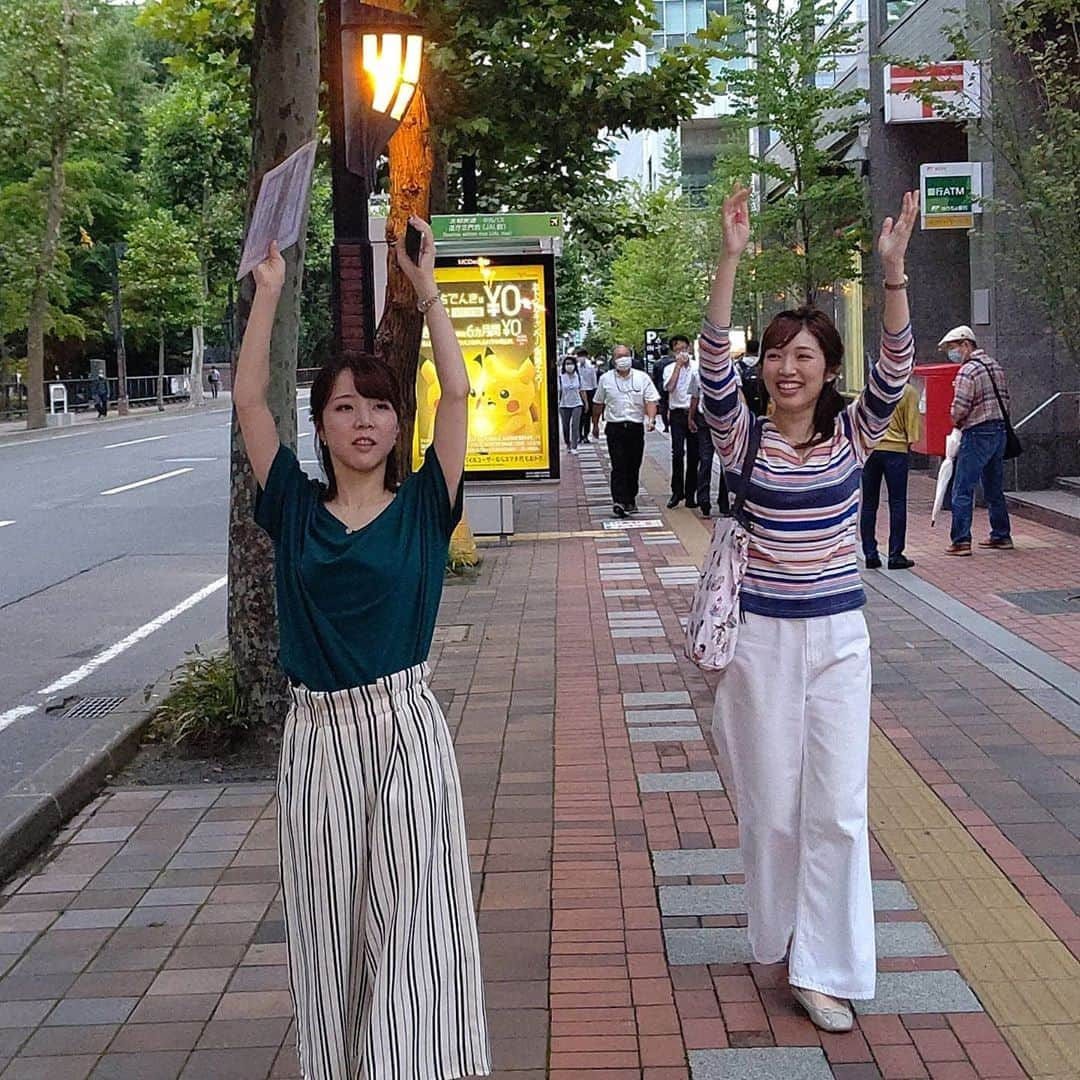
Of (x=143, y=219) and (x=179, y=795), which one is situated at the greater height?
(x=143, y=219)

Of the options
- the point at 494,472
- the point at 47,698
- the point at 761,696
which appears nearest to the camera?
the point at 761,696

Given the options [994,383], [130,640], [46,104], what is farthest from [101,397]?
[994,383]

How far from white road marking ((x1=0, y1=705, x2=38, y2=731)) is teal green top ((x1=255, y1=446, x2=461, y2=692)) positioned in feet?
18.5

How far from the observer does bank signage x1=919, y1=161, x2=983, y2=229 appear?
17.1 m

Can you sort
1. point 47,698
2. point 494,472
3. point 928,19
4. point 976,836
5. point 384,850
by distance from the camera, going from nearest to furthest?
1. point 384,850
2. point 976,836
3. point 47,698
4. point 494,472
5. point 928,19

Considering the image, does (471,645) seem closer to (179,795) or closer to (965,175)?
(179,795)

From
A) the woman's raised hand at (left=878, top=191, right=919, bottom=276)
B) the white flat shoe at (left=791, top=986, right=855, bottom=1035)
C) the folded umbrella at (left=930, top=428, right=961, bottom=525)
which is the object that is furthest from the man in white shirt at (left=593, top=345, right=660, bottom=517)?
the white flat shoe at (left=791, top=986, right=855, bottom=1035)

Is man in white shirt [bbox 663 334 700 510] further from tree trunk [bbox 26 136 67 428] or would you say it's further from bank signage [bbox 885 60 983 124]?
tree trunk [bbox 26 136 67 428]

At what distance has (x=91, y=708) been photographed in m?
8.80

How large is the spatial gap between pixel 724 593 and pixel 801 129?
19907 mm

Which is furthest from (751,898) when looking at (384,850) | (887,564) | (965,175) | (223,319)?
(223,319)

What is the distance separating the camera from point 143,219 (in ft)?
192

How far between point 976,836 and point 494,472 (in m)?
9.34

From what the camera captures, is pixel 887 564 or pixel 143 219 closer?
pixel 887 564
